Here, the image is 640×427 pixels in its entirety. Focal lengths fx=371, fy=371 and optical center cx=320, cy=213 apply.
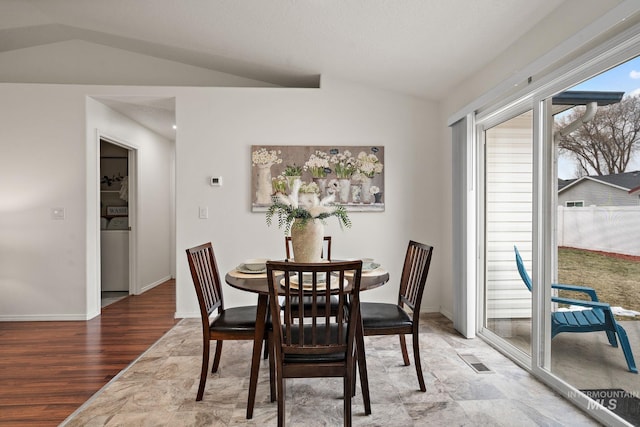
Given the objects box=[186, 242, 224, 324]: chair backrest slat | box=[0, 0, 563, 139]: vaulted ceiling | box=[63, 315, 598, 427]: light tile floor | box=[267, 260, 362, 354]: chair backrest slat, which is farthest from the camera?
box=[0, 0, 563, 139]: vaulted ceiling

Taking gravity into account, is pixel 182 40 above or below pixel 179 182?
above

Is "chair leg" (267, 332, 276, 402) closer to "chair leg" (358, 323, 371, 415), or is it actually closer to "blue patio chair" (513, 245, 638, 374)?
"chair leg" (358, 323, 371, 415)

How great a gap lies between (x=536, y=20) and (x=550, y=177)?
99 centimetres

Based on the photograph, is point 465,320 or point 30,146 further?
point 30,146

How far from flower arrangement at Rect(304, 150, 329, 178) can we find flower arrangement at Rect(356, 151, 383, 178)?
345 mm

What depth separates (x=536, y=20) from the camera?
7.68 feet

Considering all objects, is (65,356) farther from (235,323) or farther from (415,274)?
(415,274)

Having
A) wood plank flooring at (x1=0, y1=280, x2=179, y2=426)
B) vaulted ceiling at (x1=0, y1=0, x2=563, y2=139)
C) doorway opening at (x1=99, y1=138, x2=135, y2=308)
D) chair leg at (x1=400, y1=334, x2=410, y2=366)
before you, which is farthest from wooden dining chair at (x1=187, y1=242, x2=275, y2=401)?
doorway opening at (x1=99, y1=138, x2=135, y2=308)

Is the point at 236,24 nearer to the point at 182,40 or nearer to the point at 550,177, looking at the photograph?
the point at 182,40

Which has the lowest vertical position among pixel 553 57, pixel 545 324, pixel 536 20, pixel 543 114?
pixel 545 324

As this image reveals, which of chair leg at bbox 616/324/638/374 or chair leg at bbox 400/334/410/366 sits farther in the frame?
chair leg at bbox 400/334/410/366

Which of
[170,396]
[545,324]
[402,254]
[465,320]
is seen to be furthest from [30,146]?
[545,324]

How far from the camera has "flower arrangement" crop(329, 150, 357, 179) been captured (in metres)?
3.93

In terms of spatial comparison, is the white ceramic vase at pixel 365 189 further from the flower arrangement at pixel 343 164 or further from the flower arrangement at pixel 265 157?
the flower arrangement at pixel 265 157
